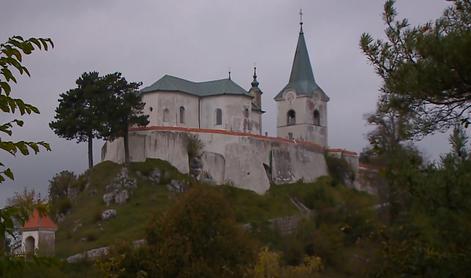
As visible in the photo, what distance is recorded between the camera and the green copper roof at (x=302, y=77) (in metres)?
59.1

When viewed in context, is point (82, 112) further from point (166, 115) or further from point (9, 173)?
point (9, 173)

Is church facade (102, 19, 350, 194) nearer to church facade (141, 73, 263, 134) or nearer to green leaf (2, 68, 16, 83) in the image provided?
church facade (141, 73, 263, 134)

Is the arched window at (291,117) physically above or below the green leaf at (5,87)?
above

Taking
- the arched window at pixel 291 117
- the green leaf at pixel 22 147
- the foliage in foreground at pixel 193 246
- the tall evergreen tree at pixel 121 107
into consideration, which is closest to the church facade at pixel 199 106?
the tall evergreen tree at pixel 121 107

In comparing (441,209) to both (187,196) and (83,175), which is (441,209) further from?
(83,175)

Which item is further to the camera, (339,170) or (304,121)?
(304,121)

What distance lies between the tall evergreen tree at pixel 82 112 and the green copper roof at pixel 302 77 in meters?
18.4

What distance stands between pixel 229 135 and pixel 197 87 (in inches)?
247

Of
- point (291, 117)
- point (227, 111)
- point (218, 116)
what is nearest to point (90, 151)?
point (218, 116)

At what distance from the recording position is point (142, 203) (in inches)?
1750

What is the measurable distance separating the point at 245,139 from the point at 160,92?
6.42 metres

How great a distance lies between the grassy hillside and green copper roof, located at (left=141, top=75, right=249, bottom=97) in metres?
6.44

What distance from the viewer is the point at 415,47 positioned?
8562 mm

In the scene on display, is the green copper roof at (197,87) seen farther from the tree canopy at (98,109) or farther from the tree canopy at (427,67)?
the tree canopy at (427,67)
